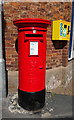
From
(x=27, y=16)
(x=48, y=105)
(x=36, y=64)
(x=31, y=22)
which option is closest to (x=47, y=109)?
(x=48, y=105)

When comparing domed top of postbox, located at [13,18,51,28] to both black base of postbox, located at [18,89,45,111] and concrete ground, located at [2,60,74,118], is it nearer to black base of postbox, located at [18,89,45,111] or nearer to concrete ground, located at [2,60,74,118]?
black base of postbox, located at [18,89,45,111]

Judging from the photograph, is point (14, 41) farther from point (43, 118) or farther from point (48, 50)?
point (43, 118)

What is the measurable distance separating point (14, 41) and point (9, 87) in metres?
1.32

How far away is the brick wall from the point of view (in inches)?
148

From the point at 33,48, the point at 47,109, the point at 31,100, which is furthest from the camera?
the point at 47,109

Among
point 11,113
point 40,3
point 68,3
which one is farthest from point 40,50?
point 68,3

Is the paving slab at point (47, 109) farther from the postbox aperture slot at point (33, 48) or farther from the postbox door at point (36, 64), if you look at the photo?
the postbox aperture slot at point (33, 48)

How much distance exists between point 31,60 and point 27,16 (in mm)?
1606

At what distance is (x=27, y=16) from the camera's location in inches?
152

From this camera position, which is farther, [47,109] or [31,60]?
[47,109]

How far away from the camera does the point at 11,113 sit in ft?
9.85

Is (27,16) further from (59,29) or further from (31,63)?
(31,63)

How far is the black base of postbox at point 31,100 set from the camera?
3002 mm

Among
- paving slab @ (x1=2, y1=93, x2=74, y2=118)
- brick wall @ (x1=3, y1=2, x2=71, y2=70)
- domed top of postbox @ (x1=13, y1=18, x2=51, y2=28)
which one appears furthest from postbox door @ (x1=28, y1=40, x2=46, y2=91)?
brick wall @ (x1=3, y1=2, x2=71, y2=70)
